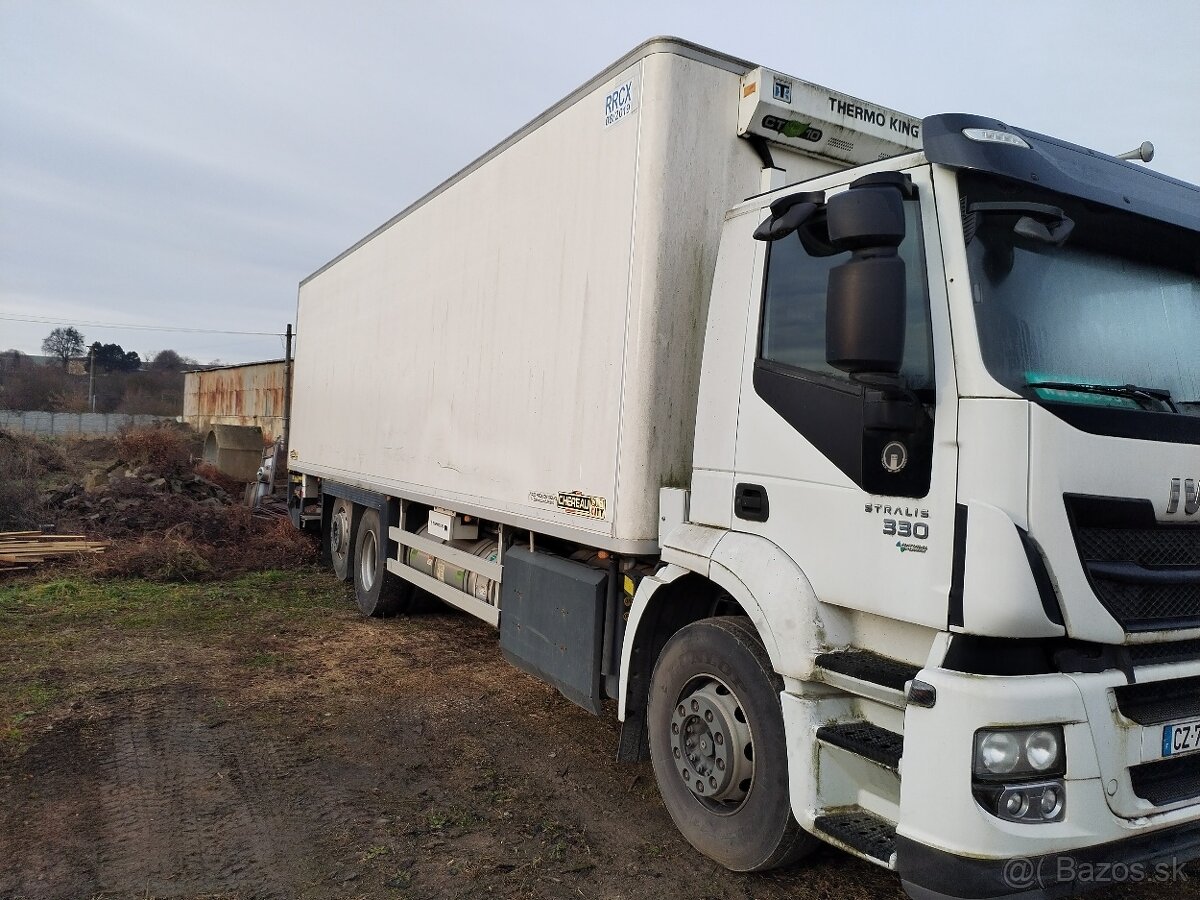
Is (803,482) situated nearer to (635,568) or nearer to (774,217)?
(774,217)

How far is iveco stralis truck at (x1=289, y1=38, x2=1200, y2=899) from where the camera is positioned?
8.45ft

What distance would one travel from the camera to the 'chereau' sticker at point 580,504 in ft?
14.1

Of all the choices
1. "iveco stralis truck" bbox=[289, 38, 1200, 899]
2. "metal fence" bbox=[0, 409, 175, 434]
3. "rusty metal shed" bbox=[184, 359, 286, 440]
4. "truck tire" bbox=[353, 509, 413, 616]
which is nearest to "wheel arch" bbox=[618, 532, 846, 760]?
"iveco stralis truck" bbox=[289, 38, 1200, 899]

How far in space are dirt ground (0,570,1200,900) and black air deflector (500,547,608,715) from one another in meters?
0.50

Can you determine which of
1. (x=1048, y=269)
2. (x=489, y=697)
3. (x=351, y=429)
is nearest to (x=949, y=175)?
(x=1048, y=269)

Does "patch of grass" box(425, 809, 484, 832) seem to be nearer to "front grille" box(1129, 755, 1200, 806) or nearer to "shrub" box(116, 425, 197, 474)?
"front grille" box(1129, 755, 1200, 806)

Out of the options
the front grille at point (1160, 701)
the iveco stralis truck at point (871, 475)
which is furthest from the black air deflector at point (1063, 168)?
the front grille at point (1160, 701)

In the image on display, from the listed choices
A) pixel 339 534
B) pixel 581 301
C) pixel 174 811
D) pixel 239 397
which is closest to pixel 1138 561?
pixel 581 301

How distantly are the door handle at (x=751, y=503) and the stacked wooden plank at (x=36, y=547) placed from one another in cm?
993

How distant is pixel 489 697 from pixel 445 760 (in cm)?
118

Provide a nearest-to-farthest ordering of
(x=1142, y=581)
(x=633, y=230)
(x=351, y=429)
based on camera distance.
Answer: (x=1142, y=581), (x=633, y=230), (x=351, y=429)

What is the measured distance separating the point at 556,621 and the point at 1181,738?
Result: 9.70 feet

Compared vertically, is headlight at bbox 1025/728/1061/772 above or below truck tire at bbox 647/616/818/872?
above

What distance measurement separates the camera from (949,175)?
9.50 feet
